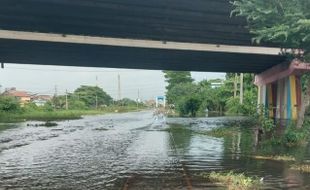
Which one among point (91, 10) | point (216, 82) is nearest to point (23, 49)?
point (91, 10)

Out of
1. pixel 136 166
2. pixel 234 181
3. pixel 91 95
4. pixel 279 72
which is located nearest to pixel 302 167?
pixel 234 181

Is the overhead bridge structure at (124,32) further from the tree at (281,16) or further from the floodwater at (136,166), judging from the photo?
the tree at (281,16)

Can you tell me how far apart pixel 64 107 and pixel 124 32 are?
88.9 m

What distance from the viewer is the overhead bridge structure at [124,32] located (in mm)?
24000

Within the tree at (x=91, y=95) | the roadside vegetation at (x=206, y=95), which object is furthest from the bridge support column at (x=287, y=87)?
the tree at (x=91, y=95)

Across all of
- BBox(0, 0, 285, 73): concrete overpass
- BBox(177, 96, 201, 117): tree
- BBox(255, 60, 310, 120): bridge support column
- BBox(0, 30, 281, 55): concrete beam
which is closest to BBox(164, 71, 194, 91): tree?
BBox(177, 96, 201, 117): tree

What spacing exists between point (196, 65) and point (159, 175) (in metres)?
38.2

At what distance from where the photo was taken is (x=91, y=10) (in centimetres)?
2473

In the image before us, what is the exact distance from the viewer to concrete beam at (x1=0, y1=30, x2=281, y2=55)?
100 feet

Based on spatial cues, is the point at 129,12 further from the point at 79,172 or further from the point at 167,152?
the point at 79,172

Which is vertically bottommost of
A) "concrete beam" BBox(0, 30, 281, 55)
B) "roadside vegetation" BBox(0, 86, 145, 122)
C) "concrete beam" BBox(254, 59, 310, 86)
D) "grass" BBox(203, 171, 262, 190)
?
"grass" BBox(203, 171, 262, 190)

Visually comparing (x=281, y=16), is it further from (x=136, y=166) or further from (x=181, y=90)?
(x=181, y=90)

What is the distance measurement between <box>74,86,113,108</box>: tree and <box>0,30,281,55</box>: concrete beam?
106 meters

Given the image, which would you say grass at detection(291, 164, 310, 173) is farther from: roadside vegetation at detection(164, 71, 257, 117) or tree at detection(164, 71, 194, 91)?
tree at detection(164, 71, 194, 91)
